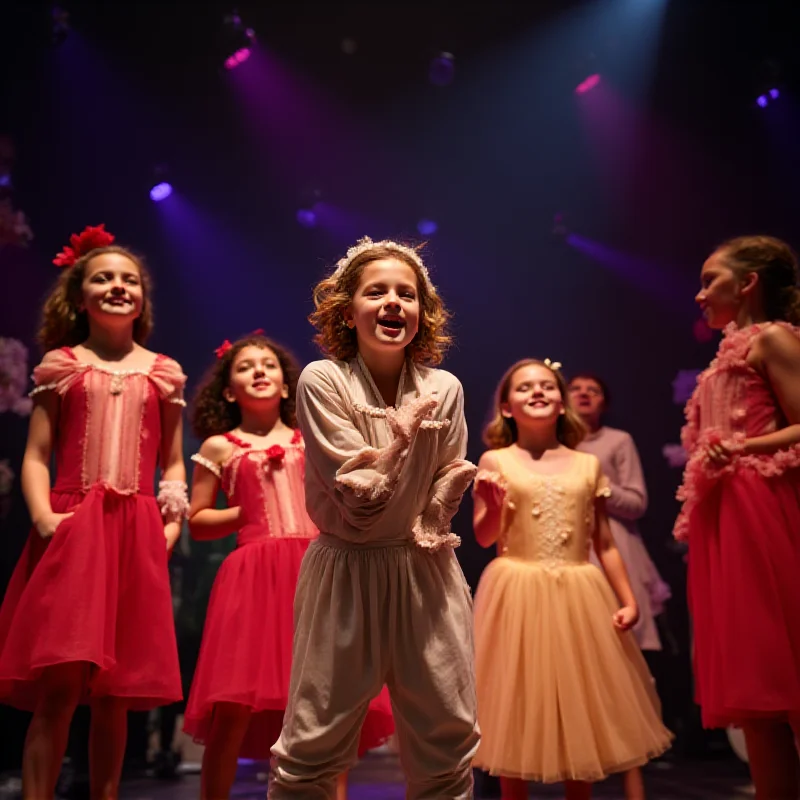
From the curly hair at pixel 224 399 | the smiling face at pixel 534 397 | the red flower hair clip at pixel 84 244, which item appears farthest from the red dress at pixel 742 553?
the red flower hair clip at pixel 84 244

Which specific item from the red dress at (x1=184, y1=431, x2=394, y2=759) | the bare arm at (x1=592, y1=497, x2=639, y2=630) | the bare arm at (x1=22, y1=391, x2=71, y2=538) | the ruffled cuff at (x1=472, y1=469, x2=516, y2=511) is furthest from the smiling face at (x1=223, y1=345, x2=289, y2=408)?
the bare arm at (x1=592, y1=497, x2=639, y2=630)

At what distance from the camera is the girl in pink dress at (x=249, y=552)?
2701mm

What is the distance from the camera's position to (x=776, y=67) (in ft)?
15.6

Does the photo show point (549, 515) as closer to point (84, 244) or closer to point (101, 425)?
point (101, 425)

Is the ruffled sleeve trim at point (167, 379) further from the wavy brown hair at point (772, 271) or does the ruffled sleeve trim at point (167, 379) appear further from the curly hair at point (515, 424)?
the wavy brown hair at point (772, 271)

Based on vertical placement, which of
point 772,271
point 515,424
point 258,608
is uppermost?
point 772,271

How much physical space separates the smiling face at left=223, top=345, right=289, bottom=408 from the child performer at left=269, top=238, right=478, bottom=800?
3.41ft

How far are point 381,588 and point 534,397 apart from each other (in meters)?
1.43

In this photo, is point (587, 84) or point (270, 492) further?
point (587, 84)

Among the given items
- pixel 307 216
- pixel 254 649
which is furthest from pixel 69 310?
pixel 307 216

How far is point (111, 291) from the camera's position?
2.89 metres

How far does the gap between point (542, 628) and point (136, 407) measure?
58.7 inches

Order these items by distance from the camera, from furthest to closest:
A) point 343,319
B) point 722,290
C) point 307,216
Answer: point 307,216 → point 722,290 → point 343,319

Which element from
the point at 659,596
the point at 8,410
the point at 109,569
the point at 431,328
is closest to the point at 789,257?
the point at 431,328
